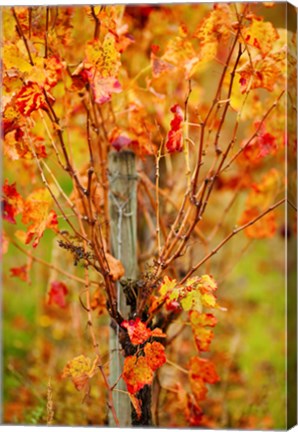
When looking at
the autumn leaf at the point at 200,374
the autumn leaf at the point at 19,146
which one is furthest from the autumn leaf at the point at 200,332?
the autumn leaf at the point at 19,146

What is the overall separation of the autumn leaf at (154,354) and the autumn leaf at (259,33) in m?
0.69

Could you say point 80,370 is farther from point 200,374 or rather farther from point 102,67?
point 102,67

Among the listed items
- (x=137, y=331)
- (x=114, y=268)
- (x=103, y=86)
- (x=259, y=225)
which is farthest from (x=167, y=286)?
(x=259, y=225)

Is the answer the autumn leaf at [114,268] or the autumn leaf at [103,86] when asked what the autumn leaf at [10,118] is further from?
the autumn leaf at [114,268]

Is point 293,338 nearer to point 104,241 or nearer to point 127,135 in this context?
point 104,241

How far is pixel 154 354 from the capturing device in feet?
5.62

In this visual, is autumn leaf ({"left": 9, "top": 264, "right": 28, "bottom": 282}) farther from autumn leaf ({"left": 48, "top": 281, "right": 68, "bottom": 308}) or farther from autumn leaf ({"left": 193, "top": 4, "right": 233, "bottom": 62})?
autumn leaf ({"left": 193, "top": 4, "right": 233, "bottom": 62})

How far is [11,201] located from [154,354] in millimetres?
495

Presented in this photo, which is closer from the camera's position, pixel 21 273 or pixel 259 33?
pixel 259 33

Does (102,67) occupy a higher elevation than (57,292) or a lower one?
higher

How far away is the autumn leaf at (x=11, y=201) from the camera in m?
1.86

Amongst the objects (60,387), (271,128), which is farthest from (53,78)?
(60,387)

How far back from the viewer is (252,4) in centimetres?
185

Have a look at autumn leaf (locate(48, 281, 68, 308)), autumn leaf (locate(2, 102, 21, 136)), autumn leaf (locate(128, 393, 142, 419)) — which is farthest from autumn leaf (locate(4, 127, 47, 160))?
autumn leaf (locate(128, 393, 142, 419))
